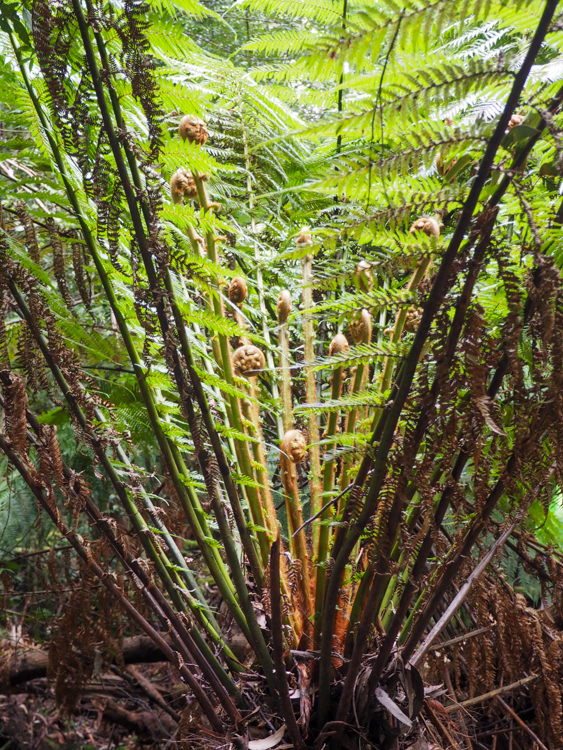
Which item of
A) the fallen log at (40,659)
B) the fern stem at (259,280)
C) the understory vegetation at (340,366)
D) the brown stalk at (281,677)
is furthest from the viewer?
the fallen log at (40,659)

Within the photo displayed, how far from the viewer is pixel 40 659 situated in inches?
73.2

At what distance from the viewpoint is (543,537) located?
1355 millimetres

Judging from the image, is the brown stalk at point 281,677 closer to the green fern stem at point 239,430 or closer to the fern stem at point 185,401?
the fern stem at point 185,401

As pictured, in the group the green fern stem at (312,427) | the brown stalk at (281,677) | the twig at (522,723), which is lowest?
the twig at (522,723)

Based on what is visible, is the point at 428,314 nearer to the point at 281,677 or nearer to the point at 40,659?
the point at 281,677

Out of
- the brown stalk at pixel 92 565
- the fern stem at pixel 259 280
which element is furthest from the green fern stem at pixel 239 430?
the brown stalk at pixel 92 565

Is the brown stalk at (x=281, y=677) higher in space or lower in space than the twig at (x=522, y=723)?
higher

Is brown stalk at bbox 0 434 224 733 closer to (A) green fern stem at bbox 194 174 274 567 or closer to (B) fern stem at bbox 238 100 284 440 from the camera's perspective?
(A) green fern stem at bbox 194 174 274 567

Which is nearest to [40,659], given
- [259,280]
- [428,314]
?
[259,280]

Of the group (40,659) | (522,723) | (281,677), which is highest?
(281,677)

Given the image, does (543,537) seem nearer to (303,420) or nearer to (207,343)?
(303,420)

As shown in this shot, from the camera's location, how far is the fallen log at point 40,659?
1.83 m

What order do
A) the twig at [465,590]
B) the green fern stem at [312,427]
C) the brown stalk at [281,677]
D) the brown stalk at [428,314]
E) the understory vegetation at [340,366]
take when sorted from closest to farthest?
the brown stalk at [428,314], the understory vegetation at [340,366], the brown stalk at [281,677], the twig at [465,590], the green fern stem at [312,427]

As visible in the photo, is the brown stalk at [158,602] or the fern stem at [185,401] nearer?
the fern stem at [185,401]
